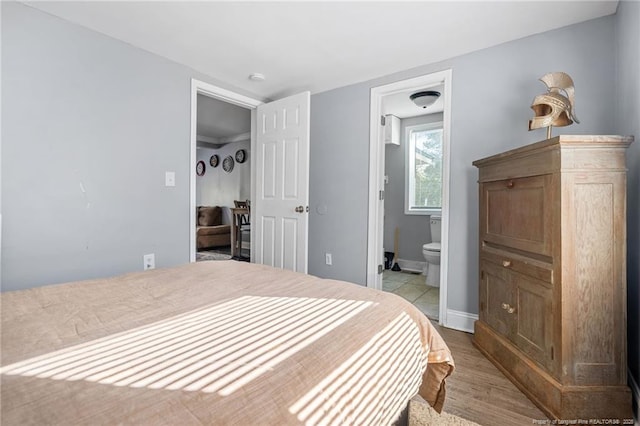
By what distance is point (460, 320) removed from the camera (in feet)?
8.25

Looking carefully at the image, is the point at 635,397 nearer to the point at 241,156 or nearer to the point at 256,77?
the point at 256,77

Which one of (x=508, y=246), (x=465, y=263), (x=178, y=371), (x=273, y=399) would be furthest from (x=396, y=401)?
(x=465, y=263)

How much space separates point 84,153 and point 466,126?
9.67 feet

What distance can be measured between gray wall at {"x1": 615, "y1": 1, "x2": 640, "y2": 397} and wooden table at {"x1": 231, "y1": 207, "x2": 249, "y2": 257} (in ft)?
15.9

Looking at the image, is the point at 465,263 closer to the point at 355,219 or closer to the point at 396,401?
the point at 355,219

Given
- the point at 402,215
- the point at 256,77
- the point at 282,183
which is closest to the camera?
the point at 256,77

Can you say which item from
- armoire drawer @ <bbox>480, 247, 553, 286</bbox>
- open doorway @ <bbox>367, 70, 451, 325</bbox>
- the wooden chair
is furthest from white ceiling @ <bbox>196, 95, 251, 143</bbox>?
armoire drawer @ <bbox>480, 247, 553, 286</bbox>

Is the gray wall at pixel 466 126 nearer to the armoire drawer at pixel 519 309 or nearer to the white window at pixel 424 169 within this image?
the armoire drawer at pixel 519 309

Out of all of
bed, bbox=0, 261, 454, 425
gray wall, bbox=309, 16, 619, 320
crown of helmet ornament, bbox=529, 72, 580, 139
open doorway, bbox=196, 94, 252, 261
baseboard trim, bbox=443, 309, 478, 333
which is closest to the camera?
bed, bbox=0, 261, 454, 425

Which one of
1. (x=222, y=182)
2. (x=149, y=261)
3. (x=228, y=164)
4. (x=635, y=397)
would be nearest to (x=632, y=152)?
(x=635, y=397)

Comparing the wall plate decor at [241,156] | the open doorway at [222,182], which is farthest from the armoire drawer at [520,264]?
the wall plate decor at [241,156]

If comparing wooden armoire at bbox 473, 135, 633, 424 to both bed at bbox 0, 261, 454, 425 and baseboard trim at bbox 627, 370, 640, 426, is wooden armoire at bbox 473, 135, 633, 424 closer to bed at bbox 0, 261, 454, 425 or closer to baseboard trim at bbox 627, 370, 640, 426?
baseboard trim at bbox 627, 370, 640, 426

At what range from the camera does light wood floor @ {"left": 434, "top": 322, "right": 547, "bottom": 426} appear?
1.46 meters

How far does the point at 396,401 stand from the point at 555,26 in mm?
2690
